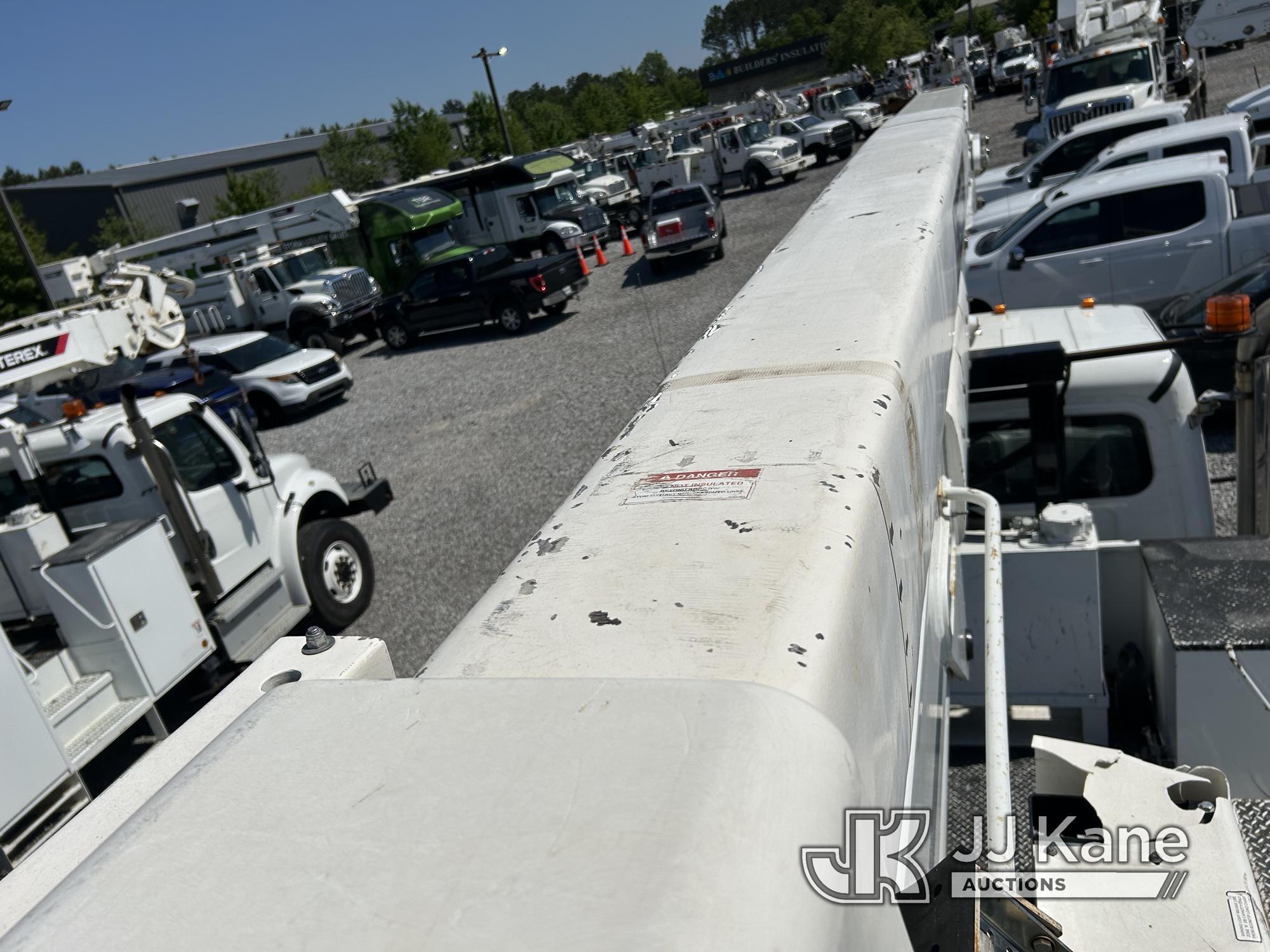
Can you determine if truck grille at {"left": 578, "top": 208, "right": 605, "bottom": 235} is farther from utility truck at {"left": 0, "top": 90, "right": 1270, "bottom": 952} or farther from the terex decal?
utility truck at {"left": 0, "top": 90, "right": 1270, "bottom": 952}

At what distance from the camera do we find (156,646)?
6066 millimetres

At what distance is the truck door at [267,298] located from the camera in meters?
20.2

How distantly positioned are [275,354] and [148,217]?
54.8 m

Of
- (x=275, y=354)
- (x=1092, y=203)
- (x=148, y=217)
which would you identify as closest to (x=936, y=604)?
(x=1092, y=203)

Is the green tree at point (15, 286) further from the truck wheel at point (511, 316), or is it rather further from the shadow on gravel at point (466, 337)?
the truck wheel at point (511, 316)

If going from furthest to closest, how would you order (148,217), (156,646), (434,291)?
1. (148,217)
2. (434,291)
3. (156,646)

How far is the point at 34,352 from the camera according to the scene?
283 inches

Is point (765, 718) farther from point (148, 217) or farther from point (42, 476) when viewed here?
point (148, 217)

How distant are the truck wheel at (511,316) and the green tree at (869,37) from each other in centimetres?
4129

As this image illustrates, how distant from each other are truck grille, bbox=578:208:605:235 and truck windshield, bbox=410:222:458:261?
396cm

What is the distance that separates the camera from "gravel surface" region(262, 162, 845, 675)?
886 centimetres

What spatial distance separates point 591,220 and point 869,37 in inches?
1342

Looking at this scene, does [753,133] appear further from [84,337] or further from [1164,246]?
[84,337]

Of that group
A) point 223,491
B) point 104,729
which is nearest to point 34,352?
point 223,491
